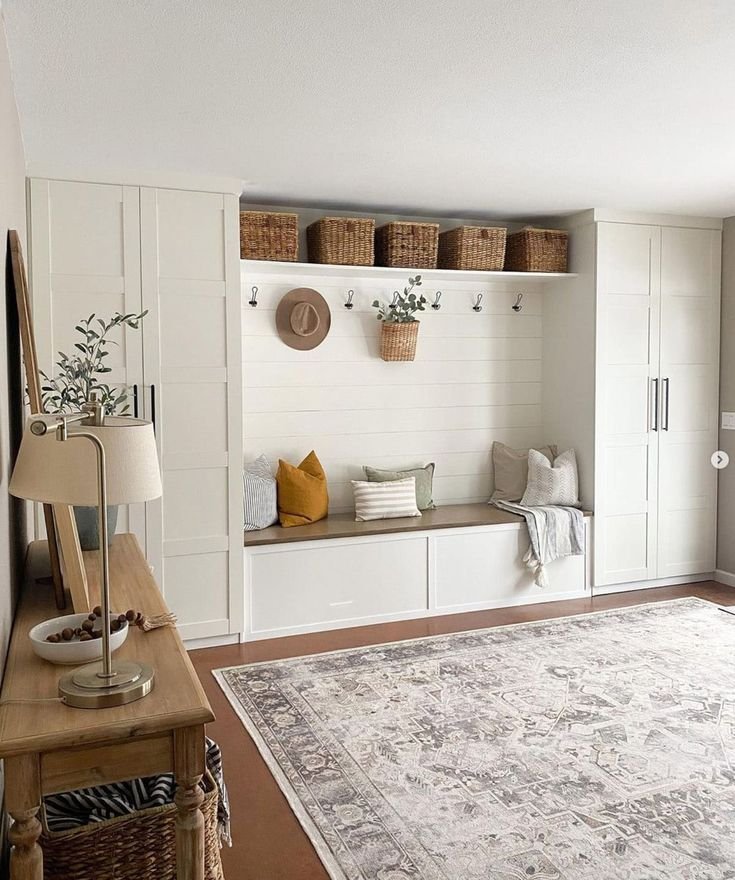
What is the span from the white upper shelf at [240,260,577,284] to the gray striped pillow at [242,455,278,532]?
3.86 feet

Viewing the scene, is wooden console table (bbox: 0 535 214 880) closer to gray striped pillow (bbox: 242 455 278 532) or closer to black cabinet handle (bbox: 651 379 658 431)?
gray striped pillow (bbox: 242 455 278 532)

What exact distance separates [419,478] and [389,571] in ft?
2.51

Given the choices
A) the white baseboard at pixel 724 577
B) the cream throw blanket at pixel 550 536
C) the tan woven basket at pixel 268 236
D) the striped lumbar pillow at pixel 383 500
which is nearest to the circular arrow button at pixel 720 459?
Answer: the white baseboard at pixel 724 577

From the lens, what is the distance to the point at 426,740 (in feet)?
10.9

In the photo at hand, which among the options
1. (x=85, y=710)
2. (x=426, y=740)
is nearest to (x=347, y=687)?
(x=426, y=740)

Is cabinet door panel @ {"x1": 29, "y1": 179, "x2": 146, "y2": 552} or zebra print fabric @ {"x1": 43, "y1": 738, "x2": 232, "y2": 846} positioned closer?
zebra print fabric @ {"x1": 43, "y1": 738, "x2": 232, "y2": 846}

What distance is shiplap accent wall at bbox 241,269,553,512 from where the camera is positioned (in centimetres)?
516

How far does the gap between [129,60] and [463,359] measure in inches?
132

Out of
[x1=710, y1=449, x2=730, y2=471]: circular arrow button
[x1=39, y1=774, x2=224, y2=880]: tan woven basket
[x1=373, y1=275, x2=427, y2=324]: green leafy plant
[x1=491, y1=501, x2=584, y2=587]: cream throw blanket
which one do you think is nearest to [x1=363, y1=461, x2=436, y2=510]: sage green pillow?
[x1=491, y1=501, x2=584, y2=587]: cream throw blanket

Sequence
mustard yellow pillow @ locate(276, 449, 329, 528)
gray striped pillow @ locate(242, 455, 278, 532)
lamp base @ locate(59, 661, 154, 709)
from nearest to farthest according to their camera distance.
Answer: lamp base @ locate(59, 661, 154, 709) → gray striped pillow @ locate(242, 455, 278, 532) → mustard yellow pillow @ locate(276, 449, 329, 528)

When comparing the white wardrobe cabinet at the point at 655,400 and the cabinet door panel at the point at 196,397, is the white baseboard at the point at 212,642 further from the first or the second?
the white wardrobe cabinet at the point at 655,400

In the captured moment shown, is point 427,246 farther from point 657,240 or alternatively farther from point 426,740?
point 426,740

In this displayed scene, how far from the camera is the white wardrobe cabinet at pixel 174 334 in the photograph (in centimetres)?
405

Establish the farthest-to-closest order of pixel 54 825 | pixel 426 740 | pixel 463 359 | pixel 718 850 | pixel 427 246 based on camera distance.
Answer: pixel 463 359
pixel 427 246
pixel 426 740
pixel 718 850
pixel 54 825
